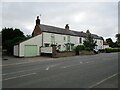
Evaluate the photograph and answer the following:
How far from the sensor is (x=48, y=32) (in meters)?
31.2

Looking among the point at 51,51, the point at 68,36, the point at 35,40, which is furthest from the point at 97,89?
the point at 68,36

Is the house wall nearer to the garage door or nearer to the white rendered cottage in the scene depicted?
the white rendered cottage

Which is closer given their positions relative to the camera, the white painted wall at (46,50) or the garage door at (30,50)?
the white painted wall at (46,50)

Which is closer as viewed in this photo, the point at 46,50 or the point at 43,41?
the point at 46,50

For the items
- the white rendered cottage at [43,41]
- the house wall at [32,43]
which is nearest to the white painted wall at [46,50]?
the white rendered cottage at [43,41]

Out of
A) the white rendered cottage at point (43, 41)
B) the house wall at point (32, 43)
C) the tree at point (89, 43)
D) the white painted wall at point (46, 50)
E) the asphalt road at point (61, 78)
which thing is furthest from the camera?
the tree at point (89, 43)

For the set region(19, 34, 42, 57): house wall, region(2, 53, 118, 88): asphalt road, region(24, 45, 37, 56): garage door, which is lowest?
region(2, 53, 118, 88): asphalt road

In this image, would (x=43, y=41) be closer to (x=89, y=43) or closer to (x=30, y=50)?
(x=30, y=50)

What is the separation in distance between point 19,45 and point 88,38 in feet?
77.6

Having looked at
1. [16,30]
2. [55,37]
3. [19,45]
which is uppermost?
[16,30]

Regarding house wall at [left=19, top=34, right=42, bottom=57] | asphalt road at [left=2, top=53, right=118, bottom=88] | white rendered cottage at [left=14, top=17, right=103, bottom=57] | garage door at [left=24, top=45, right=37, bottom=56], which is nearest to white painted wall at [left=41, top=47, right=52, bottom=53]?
white rendered cottage at [left=14, top=17, right=103, bottom=57]

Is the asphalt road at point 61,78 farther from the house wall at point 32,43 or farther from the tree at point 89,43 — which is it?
the tree at point 89,43

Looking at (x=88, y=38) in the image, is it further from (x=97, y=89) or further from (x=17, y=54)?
(x=97, y=89)

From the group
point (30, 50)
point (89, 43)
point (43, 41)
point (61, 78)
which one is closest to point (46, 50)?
point (30, 50)
